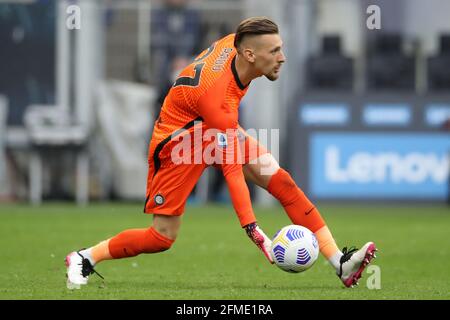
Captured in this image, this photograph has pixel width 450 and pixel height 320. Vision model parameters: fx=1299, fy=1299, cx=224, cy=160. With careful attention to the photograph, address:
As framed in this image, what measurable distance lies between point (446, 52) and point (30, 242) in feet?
33.2

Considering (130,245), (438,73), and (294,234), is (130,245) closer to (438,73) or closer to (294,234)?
(294,234)

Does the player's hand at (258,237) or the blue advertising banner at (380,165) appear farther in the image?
the blue advertising banner at (380,165)

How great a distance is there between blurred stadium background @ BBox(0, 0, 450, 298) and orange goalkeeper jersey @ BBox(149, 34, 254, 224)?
10.6m

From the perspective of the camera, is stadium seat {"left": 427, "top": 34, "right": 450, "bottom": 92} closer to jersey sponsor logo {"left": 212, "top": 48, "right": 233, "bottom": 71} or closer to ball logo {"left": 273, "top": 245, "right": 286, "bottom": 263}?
jersey sponsor logo {"left": 212, "top": 48, "right": 233, "bottom": 71}

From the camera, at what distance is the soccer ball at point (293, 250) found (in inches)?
352

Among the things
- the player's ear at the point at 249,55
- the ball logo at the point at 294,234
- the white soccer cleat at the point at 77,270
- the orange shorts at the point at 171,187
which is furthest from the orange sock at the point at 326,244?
the white soccer cleat at the point at 77,270

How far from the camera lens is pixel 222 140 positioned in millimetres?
8984

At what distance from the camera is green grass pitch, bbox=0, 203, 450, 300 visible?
889 cm

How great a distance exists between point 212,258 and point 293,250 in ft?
9.92

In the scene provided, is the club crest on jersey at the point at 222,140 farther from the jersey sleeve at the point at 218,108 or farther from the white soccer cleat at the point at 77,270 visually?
the white soccer cleat at the point at 77,270

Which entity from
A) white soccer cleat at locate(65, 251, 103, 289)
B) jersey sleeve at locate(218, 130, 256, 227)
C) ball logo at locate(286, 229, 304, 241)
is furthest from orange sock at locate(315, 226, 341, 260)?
white soccer cleat at locate(65, 251, 103, 289)

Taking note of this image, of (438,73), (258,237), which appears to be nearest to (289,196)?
(258,237)
